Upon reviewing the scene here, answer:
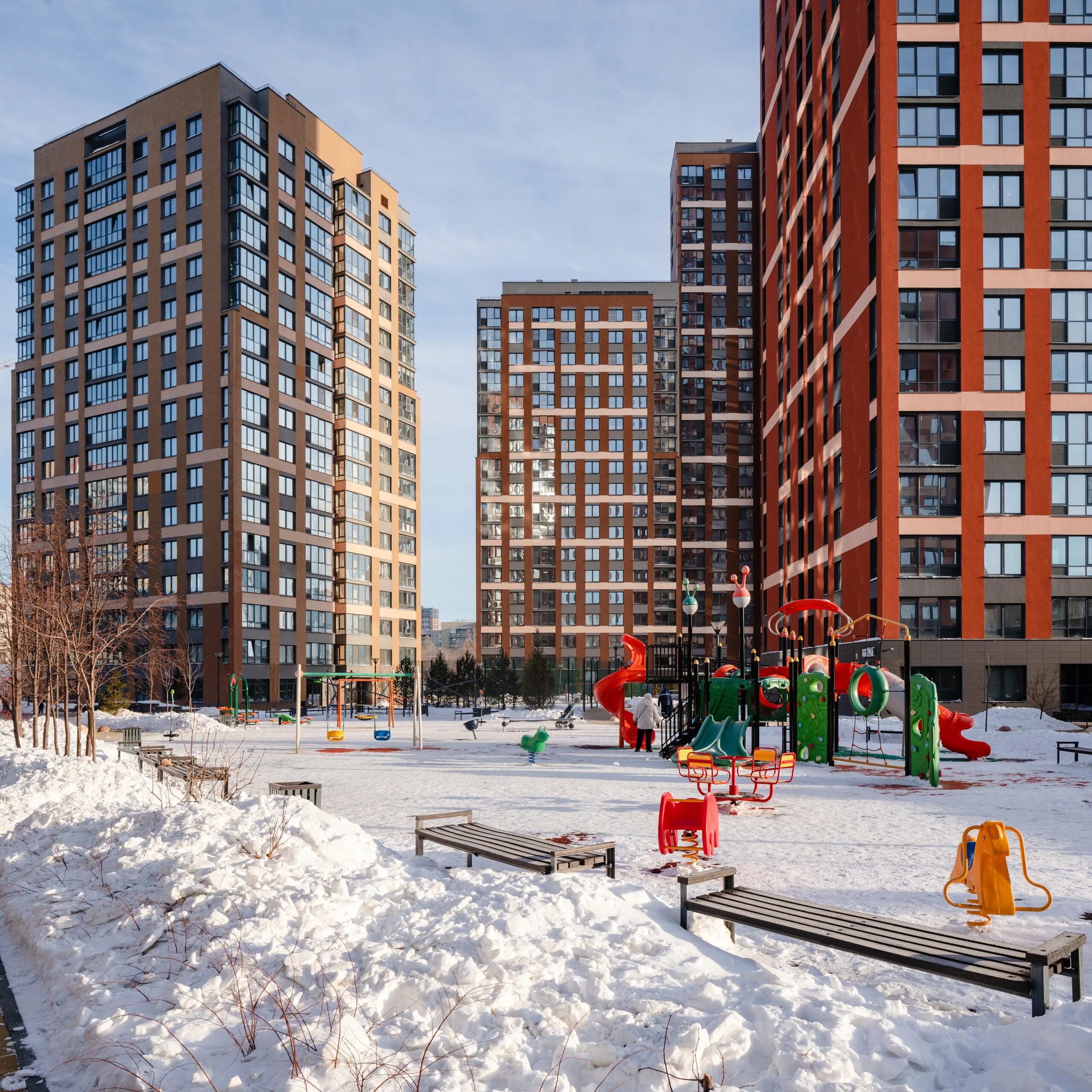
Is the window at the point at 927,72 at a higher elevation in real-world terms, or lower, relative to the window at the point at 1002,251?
higher

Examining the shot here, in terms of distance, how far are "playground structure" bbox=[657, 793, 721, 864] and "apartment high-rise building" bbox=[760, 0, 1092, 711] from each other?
34.6 meters

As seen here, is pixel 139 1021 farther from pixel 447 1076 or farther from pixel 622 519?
pixel 622 519

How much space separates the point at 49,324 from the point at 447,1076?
308ft

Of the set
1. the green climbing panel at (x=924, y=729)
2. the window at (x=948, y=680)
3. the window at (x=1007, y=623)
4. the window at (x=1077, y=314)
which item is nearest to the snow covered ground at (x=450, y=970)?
the green climbing panel at (x=924, y=729)

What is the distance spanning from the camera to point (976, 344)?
4553 centimetres

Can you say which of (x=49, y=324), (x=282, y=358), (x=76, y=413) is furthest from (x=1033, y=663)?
(x=49, y=324)

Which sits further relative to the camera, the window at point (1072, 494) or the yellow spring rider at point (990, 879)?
the window at point (1072, 494)

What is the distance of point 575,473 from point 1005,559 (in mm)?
69580

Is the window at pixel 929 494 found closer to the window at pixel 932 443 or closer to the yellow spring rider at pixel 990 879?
the window at pixel 932 443

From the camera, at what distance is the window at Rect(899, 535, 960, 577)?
4494 cm

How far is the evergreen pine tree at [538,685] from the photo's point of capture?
71.5 m

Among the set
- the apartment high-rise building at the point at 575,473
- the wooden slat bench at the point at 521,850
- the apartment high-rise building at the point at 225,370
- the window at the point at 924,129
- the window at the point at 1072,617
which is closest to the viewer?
the wooden slat bench at the point at 521,850

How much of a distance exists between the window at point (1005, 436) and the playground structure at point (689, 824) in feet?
127

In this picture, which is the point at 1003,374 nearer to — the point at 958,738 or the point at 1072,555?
the point at 1072,555
